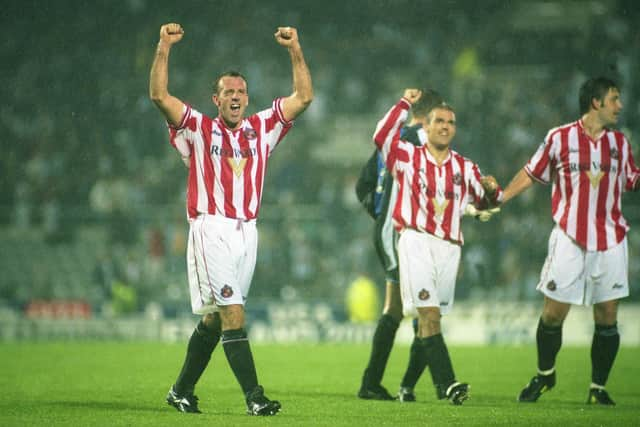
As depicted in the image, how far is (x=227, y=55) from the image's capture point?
22266 mm

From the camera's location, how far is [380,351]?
318 inches

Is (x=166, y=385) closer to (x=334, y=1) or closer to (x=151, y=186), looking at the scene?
(x=151, y=186)

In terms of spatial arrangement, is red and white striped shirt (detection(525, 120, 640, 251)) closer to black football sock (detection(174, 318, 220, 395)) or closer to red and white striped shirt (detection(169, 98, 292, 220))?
red and white striped shirt (detection(169, 98, 292, 220))

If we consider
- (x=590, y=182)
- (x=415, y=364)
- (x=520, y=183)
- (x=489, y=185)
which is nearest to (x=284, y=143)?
(x=520, y=183)

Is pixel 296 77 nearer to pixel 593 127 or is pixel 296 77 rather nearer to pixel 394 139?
pixel 394 139

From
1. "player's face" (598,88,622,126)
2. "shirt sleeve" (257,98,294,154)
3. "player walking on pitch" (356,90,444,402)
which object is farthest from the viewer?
"player walking on pitch" (356,90,444,402)

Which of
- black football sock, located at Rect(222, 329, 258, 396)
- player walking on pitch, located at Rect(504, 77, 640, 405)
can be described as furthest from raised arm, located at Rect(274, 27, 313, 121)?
player walking on pitch, located at Rect(504, 77, 640, 405)

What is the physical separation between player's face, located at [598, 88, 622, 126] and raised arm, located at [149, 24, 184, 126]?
10.3 feet

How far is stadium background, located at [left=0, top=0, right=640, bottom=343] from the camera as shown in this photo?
1705 centimetres

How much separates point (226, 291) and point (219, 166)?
81 centimetres

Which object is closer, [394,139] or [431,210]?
[431,210]

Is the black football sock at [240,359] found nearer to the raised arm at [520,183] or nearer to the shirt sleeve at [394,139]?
the shirt sleeve at [394,139]

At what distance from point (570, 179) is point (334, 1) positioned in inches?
591

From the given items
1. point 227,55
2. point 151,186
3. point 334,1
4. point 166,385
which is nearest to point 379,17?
point 334,1
